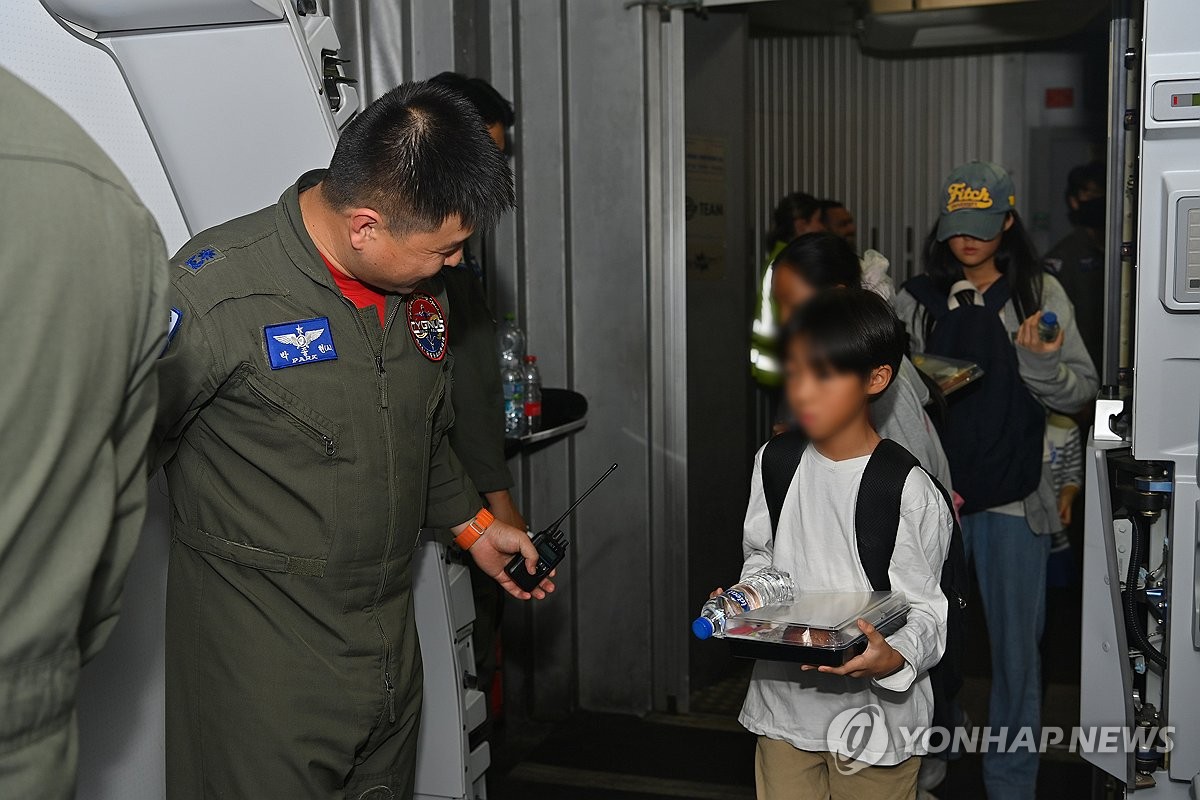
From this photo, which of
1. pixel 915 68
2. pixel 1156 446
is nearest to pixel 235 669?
pixel 1156 446

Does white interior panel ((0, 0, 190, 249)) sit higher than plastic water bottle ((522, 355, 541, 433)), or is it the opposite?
white interior panel ((0, 0, 190, 249))

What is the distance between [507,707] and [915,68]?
4.49m

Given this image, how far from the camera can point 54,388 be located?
920 millimetres

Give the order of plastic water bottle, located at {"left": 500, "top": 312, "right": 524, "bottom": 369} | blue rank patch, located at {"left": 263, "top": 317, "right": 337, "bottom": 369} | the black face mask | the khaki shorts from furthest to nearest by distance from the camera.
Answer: the black face mask → plastic water bottle, located at {"left": 500, "top": 312, "right": 524, "bottom": 369} → the khaki shorts → blue rank patch, located at {"left": 263, "top": 317, "right": 337, "bottom": 369}

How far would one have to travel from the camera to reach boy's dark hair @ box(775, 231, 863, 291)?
2.22 metres

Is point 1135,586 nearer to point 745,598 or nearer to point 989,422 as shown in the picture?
point 989,422

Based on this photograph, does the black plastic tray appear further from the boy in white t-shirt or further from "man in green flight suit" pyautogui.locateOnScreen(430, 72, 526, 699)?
"man in green flight suit" pyautogui.locateOnScreen(430, 72, 526, 699)

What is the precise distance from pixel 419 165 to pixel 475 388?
113cm

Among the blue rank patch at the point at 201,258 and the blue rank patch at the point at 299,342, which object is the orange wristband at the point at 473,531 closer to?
the blue rank patch at the point at 299,342

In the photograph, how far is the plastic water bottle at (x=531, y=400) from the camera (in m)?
3.54

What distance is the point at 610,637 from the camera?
161 inches

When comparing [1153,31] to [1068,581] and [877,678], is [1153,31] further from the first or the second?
[1068,581]

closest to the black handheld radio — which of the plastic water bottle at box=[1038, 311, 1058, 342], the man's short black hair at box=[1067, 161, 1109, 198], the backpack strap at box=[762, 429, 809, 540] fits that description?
the backpack strap at box=[762, 429, 809, 540]

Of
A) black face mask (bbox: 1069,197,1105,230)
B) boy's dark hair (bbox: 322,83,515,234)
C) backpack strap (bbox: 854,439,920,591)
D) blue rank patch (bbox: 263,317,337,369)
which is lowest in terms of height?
backpack strap (bbox: 854,439,920,591)
